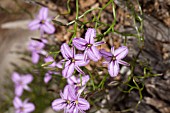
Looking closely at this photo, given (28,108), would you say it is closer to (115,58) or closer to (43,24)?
(43,24)

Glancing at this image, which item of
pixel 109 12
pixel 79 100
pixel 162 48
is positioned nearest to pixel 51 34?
pixel 109 12

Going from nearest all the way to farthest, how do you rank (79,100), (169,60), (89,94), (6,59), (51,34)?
(79,100), (89,94), (169,60), (51,34), (6,59)

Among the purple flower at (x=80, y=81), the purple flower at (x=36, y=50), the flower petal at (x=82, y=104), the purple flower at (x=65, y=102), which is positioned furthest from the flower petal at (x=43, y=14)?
the flower petal at (x=82, y=104)

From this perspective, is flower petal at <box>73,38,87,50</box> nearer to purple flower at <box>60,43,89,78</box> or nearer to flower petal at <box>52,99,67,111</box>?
purple flower at <box>60,43,89,78</box>

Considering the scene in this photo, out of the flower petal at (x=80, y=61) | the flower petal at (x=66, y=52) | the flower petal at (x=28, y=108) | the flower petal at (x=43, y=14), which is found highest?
the flower petal at (x=43, y=14)

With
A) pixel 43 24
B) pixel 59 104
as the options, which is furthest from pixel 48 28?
pixel 59 104

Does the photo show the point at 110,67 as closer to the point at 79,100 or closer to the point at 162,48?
the point at 79,100

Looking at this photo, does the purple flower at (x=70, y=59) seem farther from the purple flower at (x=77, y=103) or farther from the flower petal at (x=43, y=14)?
the flower petal at (x=43, y=14)
